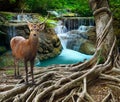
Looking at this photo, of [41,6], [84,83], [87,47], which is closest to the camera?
[84,83]

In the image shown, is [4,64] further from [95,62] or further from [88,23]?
[88,23]

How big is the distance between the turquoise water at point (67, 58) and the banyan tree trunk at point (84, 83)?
25.3 feet

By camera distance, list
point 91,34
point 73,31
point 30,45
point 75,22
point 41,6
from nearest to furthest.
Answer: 1. point 30,45
2. point 91,34
3. point 73,31
4. point 75,22
5. point 41,6

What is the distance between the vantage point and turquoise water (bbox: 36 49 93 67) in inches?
661

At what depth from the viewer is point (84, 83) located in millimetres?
7258

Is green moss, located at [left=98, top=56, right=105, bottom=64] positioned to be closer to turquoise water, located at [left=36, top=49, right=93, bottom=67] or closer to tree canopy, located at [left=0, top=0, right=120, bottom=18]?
turquoise water, located at [left=36, top=49, right=93, bottom=67]

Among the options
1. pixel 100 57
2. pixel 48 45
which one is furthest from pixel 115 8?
pixel 100 57

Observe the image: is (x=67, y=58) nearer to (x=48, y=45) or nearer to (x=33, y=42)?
(x=48, y=45)

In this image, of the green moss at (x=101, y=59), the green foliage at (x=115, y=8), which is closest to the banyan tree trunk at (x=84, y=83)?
the green moss at (x=101, y=59)

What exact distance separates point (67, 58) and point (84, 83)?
10.8m

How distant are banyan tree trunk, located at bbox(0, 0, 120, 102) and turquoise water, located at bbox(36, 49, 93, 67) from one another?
7.71 m

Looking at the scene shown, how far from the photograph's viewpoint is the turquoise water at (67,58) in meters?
16.8

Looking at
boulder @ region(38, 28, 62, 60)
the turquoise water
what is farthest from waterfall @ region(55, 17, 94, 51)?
boulder @ region(38, 28, 62, 60)

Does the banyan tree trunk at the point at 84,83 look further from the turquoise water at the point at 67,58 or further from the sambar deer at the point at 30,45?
the turquoise water at the point at 67,58
